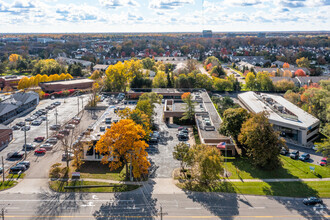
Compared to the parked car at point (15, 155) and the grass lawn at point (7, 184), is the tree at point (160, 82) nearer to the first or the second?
the parked car at point (15, 155)

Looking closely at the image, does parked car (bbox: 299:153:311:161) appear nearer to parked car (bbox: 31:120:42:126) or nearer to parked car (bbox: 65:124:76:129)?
parked car (bbox: 65:124:76:129)

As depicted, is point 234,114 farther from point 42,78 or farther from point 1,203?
point 42,78

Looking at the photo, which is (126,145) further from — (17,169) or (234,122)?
(234,122)


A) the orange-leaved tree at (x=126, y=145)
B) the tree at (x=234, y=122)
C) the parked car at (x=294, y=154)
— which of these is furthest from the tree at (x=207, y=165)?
the parked car at (x=294, y=154)

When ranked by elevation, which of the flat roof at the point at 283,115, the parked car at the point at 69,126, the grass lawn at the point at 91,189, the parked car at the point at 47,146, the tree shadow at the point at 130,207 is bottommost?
the tree shadow at the point at 130,207

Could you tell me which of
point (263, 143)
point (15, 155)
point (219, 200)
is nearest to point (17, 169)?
point (15, 155)

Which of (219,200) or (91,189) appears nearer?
(219,200)

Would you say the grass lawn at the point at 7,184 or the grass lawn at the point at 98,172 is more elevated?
the grass lawn at the point at 98,172
